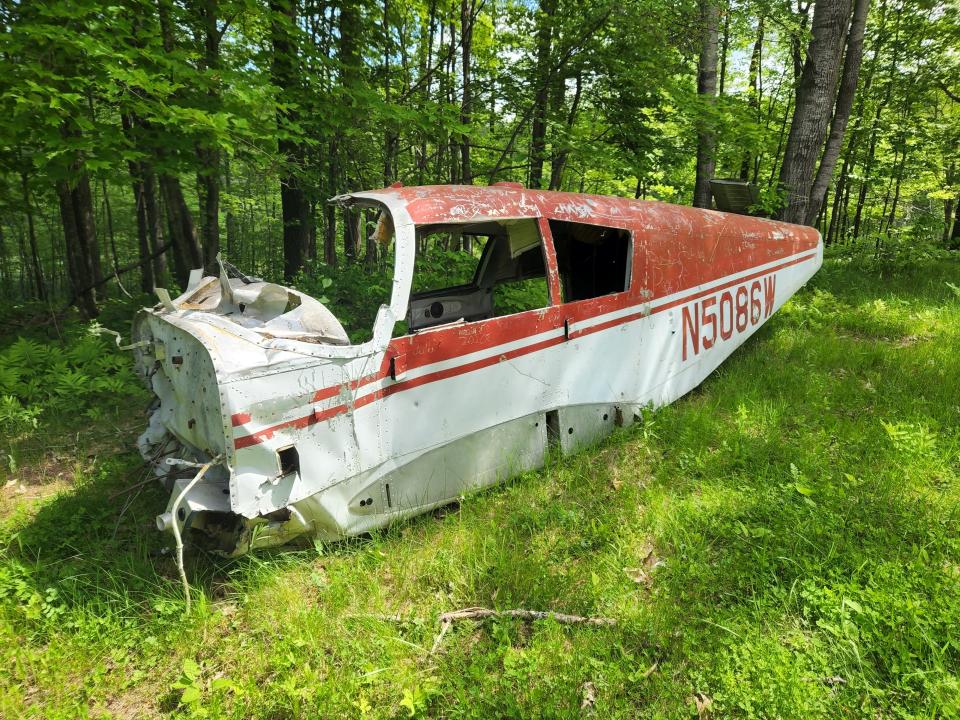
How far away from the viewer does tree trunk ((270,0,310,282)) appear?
18.5 ft

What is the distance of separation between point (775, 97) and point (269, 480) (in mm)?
18912

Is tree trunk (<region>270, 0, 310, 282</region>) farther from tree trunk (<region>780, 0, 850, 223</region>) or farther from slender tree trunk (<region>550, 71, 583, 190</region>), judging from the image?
tree trunk (<region>780, 0, 850, 223</region>)

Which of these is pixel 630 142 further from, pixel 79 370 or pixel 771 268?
pixel 79 370

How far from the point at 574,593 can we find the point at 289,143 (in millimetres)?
7378

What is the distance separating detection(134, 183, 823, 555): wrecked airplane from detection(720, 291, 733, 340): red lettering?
0.04 meters

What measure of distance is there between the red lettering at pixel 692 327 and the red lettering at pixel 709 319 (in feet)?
0.33

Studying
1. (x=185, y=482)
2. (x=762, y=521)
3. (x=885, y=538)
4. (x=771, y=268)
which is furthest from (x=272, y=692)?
(x=771, y=268)

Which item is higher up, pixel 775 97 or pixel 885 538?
pixel 775 97

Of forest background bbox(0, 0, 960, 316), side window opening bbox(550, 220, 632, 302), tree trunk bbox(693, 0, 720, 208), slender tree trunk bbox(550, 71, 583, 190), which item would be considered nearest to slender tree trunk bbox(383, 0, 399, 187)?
forest background bbox(0, 0, 960, 316)

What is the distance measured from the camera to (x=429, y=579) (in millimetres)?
2844

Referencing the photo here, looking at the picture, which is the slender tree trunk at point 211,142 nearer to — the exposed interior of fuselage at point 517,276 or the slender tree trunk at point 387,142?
the exposed interior of fuselage at point 517,276

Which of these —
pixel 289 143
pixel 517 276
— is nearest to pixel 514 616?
pixel 517 276

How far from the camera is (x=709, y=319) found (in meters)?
4.85

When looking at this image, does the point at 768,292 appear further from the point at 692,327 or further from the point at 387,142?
the point at 387,142
